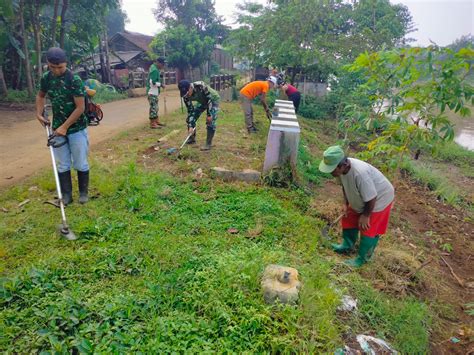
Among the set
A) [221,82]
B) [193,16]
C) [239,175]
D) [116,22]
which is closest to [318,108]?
[221,82]

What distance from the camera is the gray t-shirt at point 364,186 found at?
3.18 meters

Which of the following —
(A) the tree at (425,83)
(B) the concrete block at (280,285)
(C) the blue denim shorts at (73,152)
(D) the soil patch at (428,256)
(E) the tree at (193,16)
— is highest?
(E) the tree at (193,16)

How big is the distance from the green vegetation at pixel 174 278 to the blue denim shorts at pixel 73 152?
55 centimetres

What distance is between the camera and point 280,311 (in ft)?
8.13

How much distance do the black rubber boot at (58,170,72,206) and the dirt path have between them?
4.57 ft

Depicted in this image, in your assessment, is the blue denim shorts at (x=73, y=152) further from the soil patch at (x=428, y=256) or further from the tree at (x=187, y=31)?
the tree at (x=187, y=31)

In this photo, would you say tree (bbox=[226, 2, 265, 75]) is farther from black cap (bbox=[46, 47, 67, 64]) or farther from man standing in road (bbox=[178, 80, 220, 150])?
black cap (bbox=[46, 47, 67, 64])

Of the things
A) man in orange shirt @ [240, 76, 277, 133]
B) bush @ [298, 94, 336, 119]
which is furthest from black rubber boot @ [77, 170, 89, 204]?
bush @ [298, 94, 336, 119]

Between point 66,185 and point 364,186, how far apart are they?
3.51 metres

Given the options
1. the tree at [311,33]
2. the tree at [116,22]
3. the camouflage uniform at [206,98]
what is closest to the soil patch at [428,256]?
the camouflage uniform at [206,98]

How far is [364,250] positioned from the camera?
3.46 metres

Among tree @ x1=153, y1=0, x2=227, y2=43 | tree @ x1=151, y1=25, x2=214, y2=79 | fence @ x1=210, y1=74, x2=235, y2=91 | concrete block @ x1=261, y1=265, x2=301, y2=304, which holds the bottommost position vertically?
concrete block @ x1=261, y1=265, x2=301, y2=304

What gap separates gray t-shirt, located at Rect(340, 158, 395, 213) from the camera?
3176 mm

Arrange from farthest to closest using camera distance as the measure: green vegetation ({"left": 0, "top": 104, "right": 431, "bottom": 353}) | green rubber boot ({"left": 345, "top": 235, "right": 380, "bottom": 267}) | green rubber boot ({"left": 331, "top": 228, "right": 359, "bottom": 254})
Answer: green rubber boot ({"left": 331, "top": 228, "right": 359, "bottom": 254}), green rubber boot ({"left": 345, "top": 235, "right": 380, "bottom": 267}), green vegetation ({"left": 0, "top": 104, "right": 431, "bottom": 353})
